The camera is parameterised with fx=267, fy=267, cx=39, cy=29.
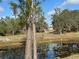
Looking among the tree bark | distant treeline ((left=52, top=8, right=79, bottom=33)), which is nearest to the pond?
the tree bark

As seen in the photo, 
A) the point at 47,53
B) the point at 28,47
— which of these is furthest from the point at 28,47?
the point at 47,53

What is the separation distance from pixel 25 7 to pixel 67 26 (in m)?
108

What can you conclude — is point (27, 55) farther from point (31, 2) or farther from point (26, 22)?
point (31, 2)

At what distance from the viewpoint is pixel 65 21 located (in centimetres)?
13262

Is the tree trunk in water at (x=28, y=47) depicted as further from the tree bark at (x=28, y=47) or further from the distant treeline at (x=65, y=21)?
the distant treeline at (x=65, y=21)

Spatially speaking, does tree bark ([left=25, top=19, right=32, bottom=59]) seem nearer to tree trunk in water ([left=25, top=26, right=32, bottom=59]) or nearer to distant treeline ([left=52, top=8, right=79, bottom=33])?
tree trunk in water ([left=25, top=26, right=32, bottom=59])

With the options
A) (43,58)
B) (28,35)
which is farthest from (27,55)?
(43,58)

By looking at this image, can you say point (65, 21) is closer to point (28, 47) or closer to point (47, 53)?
point (47, 53)

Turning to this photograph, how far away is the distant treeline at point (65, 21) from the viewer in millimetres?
129288

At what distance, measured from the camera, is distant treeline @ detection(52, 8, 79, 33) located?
129288mm

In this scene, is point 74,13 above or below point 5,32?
above

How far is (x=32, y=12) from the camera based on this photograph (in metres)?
27.2

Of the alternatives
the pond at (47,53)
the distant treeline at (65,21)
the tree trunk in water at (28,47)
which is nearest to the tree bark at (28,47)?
the tree trunk in water at (28,47)

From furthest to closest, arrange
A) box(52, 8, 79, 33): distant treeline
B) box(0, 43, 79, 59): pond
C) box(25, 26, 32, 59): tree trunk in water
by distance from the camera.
Answer: 1. box(52, 8, 79, 33): distant treeline
2. box(0, 43, 79, 59): pond
3. box(25, 26, 32, 59): tree trunk in water
